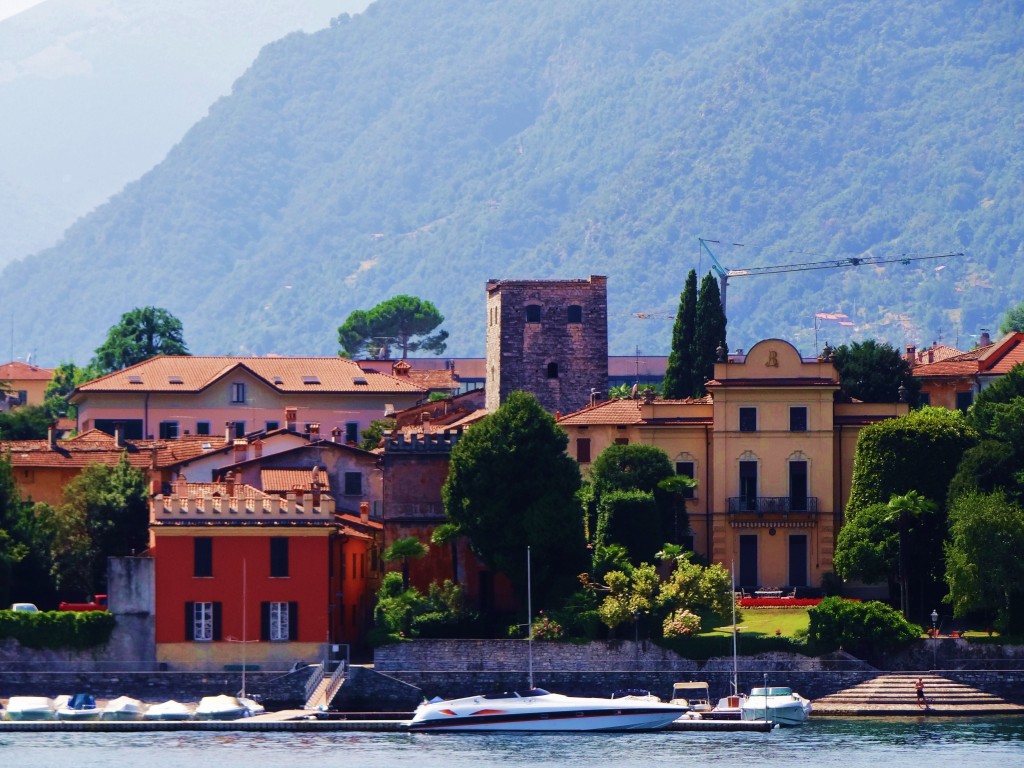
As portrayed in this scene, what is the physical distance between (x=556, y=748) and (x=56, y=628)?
63.0ft

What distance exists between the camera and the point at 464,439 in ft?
316

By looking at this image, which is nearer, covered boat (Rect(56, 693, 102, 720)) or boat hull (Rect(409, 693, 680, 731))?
boat hull (Rect(409, 693, 680, 731))

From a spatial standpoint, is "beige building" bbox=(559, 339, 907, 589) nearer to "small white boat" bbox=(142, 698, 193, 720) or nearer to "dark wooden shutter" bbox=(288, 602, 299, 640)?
"dark wooden shutter" bbox=(288, 602, 299, 640)

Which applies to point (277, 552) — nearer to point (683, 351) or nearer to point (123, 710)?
point (123, 710)

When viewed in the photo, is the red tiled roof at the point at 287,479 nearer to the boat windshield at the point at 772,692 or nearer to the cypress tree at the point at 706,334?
the boat windshield at the point at 772,692

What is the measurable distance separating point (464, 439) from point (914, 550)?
17177 mm

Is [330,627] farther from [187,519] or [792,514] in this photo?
[792,514]

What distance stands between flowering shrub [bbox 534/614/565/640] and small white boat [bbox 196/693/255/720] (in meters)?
10.8

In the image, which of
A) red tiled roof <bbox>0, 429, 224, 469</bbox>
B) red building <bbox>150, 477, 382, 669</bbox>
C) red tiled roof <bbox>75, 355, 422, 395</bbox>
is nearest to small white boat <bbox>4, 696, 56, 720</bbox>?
red building <bbox>150, 477, 382, 669</bbox>

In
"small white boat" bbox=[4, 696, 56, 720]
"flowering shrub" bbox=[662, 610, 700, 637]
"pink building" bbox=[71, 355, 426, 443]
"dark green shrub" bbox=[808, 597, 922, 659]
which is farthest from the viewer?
"pink building" bbox=[71, 355, 426, 443]

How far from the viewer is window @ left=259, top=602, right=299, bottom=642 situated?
90875 mm

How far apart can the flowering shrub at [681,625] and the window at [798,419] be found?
14.1 metres

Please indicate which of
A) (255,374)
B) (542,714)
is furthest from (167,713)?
(255,374)

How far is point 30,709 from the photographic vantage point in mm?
86062
